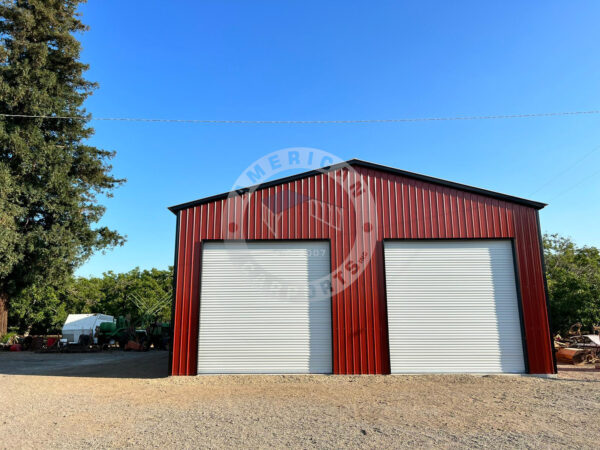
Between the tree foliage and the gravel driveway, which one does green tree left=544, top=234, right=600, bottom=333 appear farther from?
the tree foliage

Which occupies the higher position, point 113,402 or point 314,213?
point 314,213

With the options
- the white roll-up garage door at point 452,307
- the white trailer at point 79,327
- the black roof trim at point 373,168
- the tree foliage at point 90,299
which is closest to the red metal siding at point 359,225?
the black roof trim at point 373,168

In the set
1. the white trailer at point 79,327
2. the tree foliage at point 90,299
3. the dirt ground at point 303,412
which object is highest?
the tree foliage at point 90,299

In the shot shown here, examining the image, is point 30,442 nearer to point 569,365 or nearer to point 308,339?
point 308,339

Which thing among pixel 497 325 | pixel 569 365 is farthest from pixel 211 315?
pixel 569 365

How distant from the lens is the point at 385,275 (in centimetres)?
1168

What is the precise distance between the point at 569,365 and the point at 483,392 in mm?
7303

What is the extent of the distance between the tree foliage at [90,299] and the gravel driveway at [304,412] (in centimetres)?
2063

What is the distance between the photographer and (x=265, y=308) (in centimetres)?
→ 1168

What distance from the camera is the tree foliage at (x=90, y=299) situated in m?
30.6

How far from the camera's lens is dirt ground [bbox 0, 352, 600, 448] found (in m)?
5.48

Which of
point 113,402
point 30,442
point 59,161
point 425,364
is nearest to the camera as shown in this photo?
point 30,442

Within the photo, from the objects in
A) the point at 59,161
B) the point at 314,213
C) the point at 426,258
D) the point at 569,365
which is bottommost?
the point at 569,365

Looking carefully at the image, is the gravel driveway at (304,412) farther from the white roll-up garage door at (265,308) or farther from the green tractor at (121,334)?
the green tractor at (121,334)
